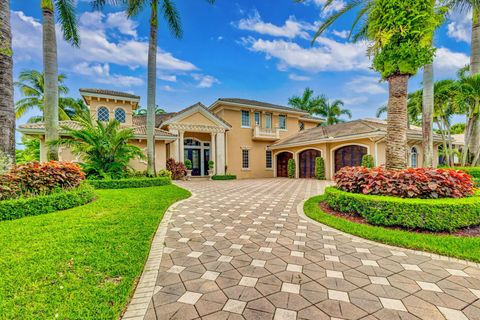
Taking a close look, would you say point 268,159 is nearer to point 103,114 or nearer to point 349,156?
point 349,156

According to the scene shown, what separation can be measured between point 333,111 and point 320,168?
16.4 metres

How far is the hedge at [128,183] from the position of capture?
10.0m

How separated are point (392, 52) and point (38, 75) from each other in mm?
28593

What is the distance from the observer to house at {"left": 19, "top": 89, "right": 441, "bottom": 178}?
595 inches

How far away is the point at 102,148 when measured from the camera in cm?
1060

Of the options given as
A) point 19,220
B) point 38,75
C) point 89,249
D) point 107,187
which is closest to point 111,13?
point 107,187

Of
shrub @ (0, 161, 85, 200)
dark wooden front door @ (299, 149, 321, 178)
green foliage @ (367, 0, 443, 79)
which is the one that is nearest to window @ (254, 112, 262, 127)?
dark wooden front door @ (299, 149, 321, 178)

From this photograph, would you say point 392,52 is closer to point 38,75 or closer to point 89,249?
point 89,249

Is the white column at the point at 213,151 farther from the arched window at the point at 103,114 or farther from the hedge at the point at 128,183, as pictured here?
the arched window at the point at 103,114

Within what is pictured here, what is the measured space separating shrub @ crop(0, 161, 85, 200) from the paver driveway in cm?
486

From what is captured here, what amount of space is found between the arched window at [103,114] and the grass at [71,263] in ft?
41.8

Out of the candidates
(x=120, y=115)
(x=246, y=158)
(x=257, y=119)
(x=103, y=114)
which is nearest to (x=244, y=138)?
(x=246, y=158)

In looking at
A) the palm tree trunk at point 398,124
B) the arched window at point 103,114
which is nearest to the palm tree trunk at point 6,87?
the arched window at point 103,114

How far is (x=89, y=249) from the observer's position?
11.7ft
